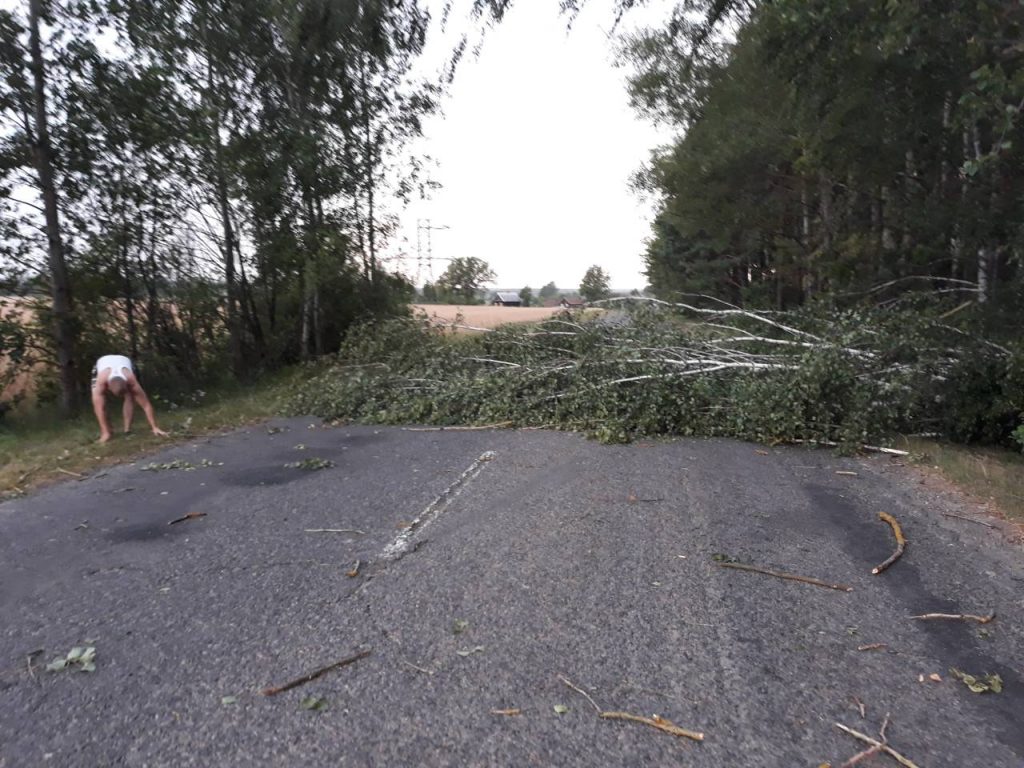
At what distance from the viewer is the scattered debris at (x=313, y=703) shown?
3.28 meters

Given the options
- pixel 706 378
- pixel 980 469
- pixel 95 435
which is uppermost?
pixel 706 378

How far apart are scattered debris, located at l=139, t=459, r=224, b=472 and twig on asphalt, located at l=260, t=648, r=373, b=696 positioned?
4.82 m

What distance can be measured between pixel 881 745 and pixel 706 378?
22.8ft

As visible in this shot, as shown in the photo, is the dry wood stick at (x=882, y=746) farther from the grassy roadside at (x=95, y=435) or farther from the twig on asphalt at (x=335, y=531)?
→ the grassy roadside at (x=95, y=435)

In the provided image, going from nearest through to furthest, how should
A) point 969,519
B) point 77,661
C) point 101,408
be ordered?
point 77,661, point 969,519, point 101,408

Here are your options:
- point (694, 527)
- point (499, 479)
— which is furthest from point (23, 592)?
point (694, 527)

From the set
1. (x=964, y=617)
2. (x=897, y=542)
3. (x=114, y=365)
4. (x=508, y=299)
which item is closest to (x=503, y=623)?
(x=964, y=617)

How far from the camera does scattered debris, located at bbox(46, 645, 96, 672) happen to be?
3.64 metres

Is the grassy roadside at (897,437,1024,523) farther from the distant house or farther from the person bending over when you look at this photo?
the distant house

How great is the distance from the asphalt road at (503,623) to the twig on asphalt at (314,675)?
0.15 ft

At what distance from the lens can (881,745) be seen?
9.86 ft

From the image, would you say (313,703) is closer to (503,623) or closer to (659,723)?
(503,623)

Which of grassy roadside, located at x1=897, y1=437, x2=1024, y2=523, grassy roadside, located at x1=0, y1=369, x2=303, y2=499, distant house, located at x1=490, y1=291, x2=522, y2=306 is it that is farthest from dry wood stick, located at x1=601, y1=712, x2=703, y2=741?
distant house, located at x1=490, y1=291, x2=522, y2=306

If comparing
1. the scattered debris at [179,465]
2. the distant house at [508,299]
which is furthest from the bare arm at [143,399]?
the distant house at [508,299]
